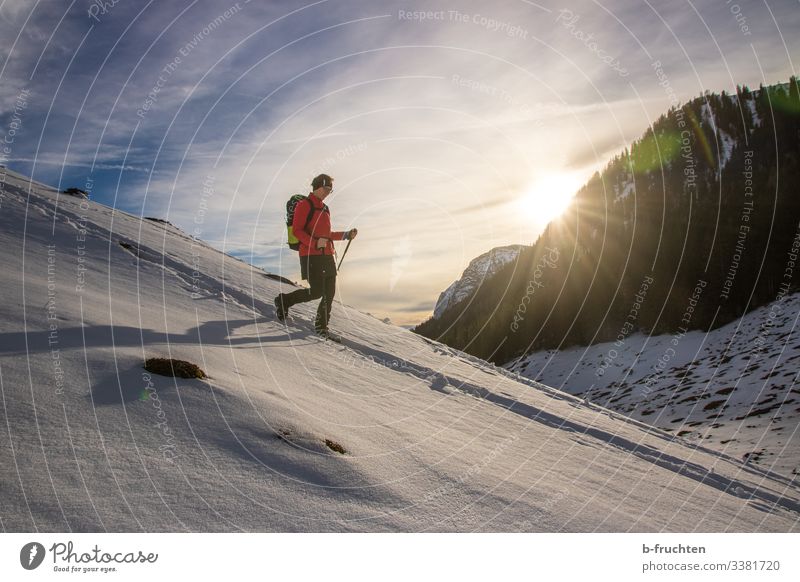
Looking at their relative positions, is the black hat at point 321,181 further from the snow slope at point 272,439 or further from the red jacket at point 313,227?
the snow slope at point 272,439

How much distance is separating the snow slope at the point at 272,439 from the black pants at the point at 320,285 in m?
0.68

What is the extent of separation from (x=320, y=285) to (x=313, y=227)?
1.45 m

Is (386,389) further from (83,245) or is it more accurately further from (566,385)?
(566,385)

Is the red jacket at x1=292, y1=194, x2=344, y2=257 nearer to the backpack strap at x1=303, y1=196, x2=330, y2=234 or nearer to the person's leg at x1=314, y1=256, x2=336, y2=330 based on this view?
the backpack strap at x1=303, y1=196, x2=330, y2=234

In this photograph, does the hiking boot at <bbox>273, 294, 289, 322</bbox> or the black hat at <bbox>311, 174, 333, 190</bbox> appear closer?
the black hat at <bbox>311, 174, 333, 190</bbox>

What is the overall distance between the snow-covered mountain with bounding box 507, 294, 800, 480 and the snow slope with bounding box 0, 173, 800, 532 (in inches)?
626

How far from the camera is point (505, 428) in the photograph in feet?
26.0

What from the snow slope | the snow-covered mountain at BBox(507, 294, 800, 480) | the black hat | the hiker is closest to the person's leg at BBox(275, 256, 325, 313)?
the hiker

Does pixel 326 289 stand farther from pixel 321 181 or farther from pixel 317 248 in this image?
pixel 321 181

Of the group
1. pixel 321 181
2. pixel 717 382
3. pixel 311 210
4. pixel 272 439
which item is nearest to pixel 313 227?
pixel 311 210

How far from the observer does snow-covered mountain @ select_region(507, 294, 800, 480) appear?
82.3ft

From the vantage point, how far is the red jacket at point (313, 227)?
10.0 meters

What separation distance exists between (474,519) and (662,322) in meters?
64.9

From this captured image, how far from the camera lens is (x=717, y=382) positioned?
36438mm
